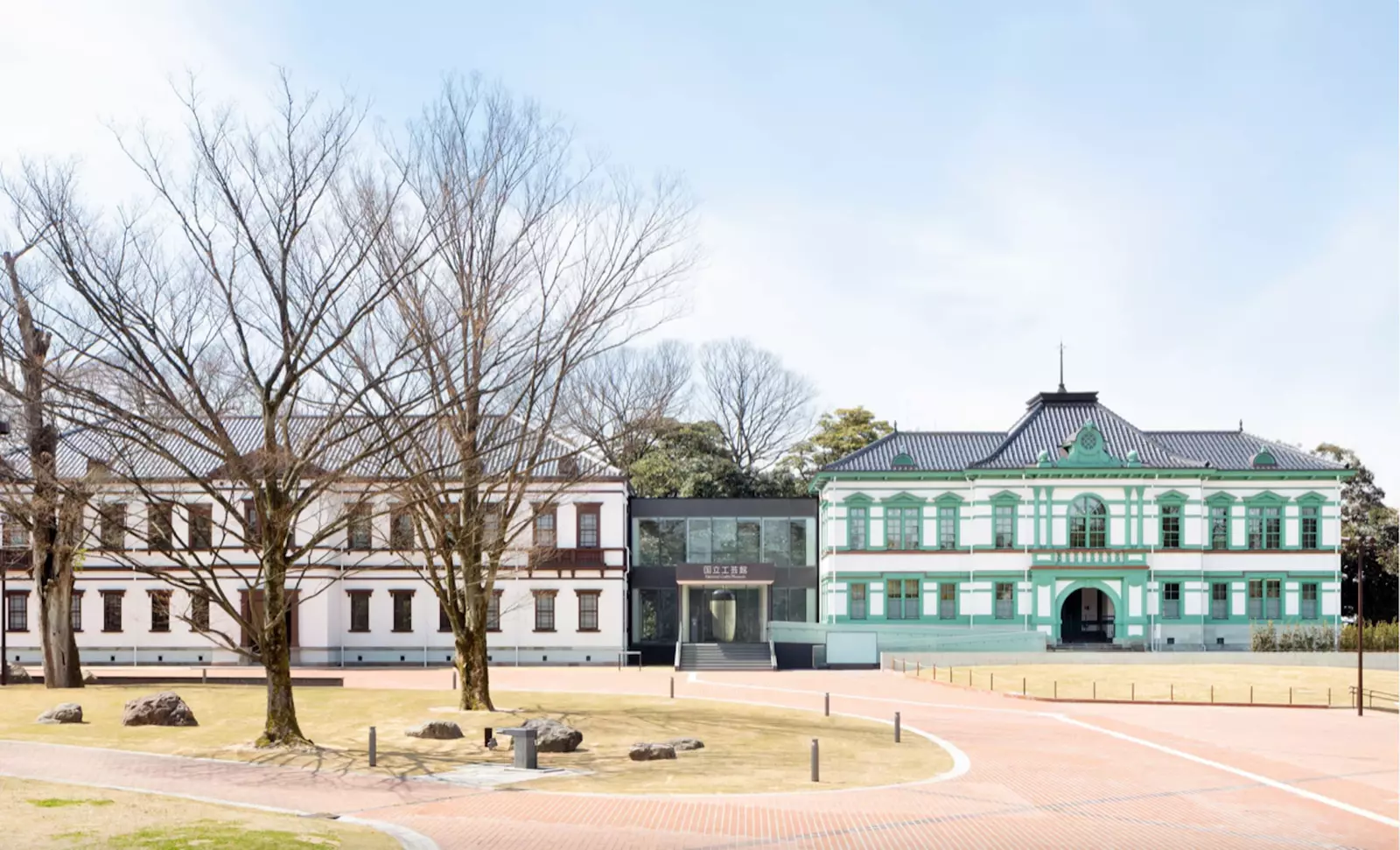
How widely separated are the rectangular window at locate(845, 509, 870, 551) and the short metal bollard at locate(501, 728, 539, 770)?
117 feet

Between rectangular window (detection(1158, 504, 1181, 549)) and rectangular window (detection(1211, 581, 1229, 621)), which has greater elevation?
rectangular window (detection(1158, 504, 1181, 549))

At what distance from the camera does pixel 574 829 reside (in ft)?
57.1

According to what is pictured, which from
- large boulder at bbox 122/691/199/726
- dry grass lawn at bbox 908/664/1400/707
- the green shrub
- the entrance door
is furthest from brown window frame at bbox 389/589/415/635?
the green shrub

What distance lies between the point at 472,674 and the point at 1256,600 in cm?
3895

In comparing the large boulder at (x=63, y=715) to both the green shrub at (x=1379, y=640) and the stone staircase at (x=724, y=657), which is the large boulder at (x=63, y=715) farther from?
the green shrub at (x=1379, y=640)

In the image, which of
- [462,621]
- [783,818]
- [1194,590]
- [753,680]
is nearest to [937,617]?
[1194,590]

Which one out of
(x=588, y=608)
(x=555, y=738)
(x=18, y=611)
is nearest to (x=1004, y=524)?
(x=588, y=608)

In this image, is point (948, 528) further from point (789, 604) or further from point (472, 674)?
point (472, 674)

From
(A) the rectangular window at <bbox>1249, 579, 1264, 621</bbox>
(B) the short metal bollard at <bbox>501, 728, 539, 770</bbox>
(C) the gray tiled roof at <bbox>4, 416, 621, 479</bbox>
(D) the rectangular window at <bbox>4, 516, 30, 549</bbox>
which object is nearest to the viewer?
(B) the short metal bollard at <bbox>501, 728, 539, 770</bbox>

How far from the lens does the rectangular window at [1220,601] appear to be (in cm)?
5769

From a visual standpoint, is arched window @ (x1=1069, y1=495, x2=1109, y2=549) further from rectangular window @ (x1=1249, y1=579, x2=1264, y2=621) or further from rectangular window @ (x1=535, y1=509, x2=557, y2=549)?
rectangular window @ (x1=535, y1=509, x2=557, y2=549)

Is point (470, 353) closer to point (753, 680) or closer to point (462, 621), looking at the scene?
point (462, 621)

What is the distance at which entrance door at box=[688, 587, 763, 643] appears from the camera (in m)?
57.0

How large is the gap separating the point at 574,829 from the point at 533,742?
21.3ft
